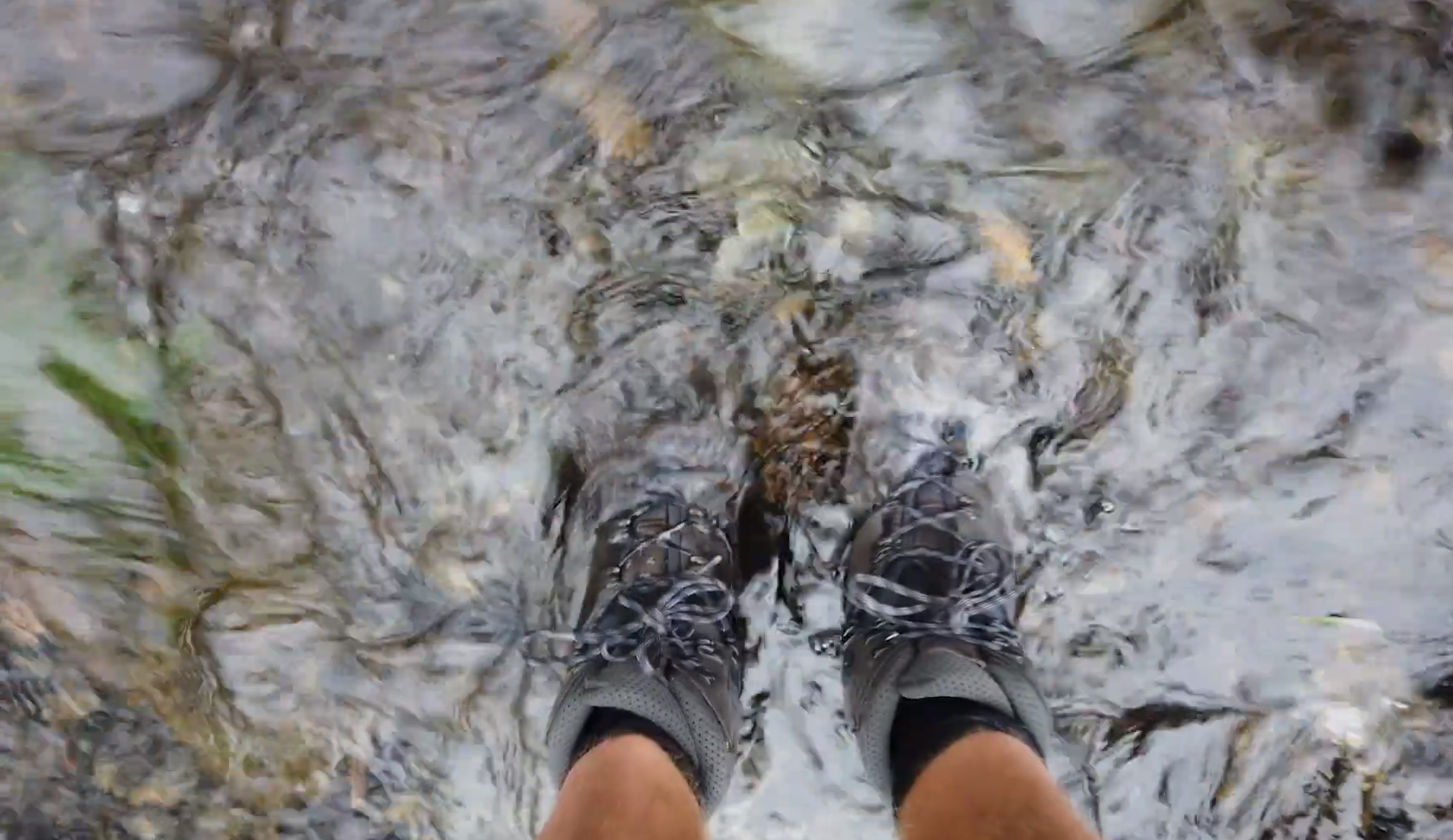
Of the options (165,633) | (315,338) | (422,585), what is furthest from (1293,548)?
(165,633)

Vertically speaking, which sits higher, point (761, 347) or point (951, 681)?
point (761, 347)

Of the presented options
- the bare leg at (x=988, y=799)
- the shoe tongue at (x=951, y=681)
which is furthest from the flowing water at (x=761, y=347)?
the bare leg at (x=988, y=799)

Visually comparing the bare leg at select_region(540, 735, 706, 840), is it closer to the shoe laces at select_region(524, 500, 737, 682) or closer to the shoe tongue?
the shoe laces at select_region(524, 500, 737, 682)

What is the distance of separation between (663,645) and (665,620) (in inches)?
1.7

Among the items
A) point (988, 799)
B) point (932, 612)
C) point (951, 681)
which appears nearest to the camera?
point (988, 799)

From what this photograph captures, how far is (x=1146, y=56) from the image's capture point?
1.41m

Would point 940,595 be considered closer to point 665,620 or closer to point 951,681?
point 951,681

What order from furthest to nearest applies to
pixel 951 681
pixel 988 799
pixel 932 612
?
pixel 932 612
pixel 951 681
pixel 988 799

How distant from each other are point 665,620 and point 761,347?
1.59 ft

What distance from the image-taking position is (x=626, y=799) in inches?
45.8

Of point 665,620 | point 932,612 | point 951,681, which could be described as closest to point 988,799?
point 951,681

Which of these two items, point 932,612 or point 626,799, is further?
point 932,612

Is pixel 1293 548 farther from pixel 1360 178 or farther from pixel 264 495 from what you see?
pixel 264 495

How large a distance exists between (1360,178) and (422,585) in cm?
174
